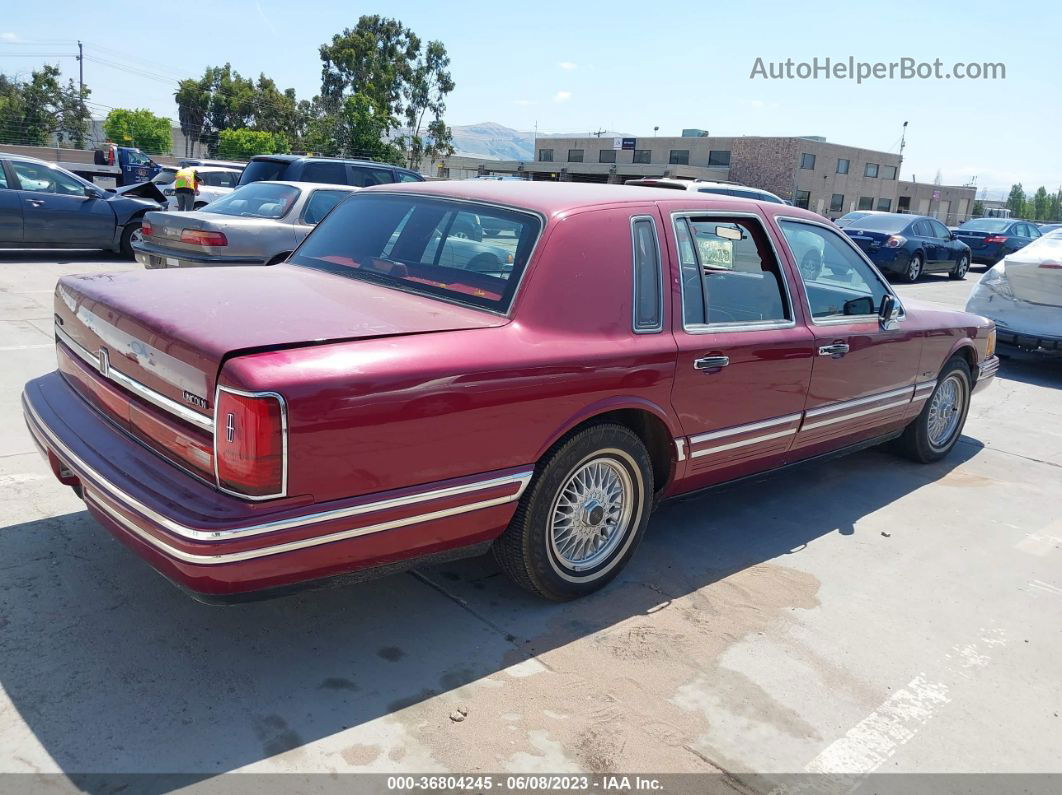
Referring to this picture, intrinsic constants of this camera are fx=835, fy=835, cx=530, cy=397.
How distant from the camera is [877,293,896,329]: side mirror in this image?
489cm

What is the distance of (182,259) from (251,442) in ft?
22.2

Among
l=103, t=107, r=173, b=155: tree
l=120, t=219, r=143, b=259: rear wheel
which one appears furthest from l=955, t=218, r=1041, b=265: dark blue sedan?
l=103, t=107, r=173, b=155: tree

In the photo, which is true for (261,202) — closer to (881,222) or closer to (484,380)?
(484,380)

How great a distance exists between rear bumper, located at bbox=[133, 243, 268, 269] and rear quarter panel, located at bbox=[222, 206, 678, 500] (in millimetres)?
5950

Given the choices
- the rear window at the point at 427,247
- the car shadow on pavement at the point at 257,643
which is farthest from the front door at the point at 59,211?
the car shadow on pavement at the point at 257,643

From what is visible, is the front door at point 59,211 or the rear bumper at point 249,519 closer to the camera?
the rear bumper at point 249,519

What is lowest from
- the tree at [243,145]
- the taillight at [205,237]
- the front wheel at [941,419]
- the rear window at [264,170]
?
the front wheel at [941,419]

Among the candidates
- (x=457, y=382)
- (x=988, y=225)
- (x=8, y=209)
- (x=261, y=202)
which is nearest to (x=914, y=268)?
(x=988, y=225)

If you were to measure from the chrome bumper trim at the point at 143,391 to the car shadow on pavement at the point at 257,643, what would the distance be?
33.9 inches

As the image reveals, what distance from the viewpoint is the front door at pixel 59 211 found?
38.5 ft

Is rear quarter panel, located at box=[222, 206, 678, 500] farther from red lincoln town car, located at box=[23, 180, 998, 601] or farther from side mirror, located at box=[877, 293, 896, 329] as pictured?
side mirror, located at box=[877, 293, 896, 329]

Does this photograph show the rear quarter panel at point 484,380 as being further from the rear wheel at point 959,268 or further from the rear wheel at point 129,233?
the rear wheel at point 959,268

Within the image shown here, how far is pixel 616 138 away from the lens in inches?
2734

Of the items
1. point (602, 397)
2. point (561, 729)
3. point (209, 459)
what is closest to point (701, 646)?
point (561, 729)
